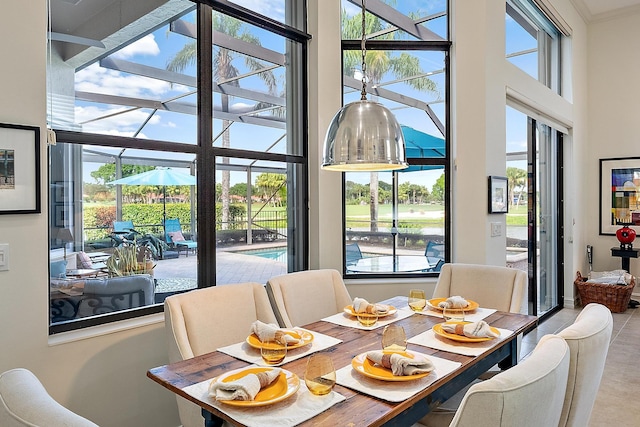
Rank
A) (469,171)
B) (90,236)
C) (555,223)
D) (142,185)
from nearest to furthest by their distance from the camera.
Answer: (90,236)
(142,185)
(469,171)
(555,223)

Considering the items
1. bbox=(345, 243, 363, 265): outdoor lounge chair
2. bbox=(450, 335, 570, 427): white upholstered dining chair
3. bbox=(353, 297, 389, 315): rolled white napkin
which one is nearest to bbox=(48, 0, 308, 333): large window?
bbox=(345, 243, 363, 265): outdoor lounge chair

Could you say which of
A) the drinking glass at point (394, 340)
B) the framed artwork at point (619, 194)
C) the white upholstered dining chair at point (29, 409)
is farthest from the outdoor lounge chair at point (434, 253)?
Answer: the framed artwork at point (619, 194)

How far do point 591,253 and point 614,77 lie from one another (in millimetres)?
2371

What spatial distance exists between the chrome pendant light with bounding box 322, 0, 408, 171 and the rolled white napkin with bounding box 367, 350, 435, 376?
77cm

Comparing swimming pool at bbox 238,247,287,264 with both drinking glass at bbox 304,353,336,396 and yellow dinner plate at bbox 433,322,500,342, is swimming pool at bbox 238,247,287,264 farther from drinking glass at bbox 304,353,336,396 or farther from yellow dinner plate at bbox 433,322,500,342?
drinking glass at bbox 304,353,336,396

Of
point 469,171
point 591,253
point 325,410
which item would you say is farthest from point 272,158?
point 591,253

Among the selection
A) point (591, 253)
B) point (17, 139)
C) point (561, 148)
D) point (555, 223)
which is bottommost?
point (591, 253)

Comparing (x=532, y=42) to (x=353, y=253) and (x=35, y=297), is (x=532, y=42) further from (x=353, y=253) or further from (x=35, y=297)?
(x=35, y=297)

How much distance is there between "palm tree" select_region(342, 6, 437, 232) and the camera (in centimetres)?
355

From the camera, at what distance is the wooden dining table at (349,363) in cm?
127

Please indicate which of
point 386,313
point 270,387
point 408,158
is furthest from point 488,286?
point 270,387

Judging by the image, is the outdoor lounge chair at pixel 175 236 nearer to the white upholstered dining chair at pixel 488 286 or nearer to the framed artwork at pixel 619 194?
the white upholstered dining chair at pixel 488 286

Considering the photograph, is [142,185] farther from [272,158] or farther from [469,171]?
[469,171]

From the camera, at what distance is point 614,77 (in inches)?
227
